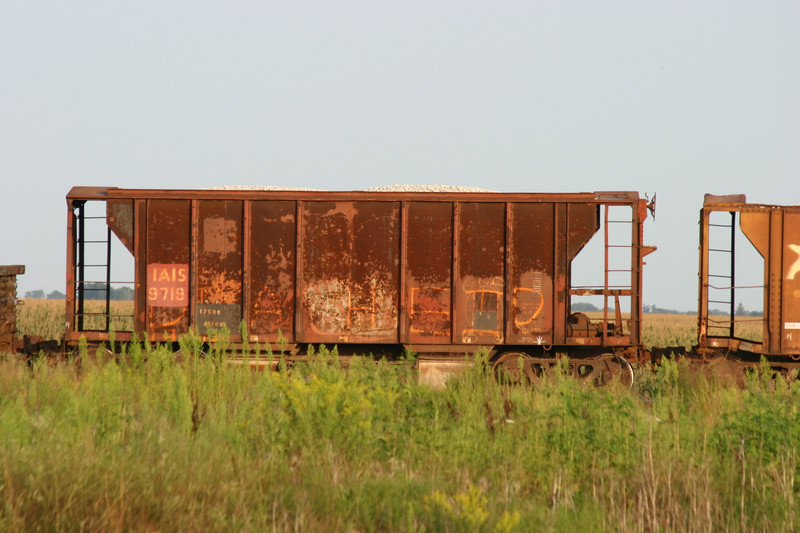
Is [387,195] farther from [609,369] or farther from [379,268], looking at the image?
[609,369]

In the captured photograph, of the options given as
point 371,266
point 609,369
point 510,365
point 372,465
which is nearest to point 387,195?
point 371,266

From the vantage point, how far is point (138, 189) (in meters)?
11.5

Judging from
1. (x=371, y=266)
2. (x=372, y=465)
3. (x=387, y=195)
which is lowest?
(x=372, y=465)

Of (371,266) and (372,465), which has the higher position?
(371,266)

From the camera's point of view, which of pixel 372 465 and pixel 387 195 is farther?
pixel 387 195

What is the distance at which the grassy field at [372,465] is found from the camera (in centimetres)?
430

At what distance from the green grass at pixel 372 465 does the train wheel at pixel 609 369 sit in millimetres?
4232

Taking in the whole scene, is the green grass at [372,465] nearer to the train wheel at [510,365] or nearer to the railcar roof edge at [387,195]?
the train wheel at [510,365]

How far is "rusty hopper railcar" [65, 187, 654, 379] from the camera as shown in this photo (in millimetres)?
11211

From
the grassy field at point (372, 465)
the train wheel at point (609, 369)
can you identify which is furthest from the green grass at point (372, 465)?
the train wheel at point (609, 369)

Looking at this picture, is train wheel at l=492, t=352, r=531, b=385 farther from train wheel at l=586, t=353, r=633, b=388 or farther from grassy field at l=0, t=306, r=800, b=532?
grassy field at l=0, t=306, r=800, b=532

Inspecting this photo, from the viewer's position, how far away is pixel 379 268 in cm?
1125

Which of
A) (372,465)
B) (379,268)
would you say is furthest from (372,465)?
(379,268)

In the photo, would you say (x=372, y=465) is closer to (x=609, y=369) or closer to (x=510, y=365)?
(x=510, y=365)
